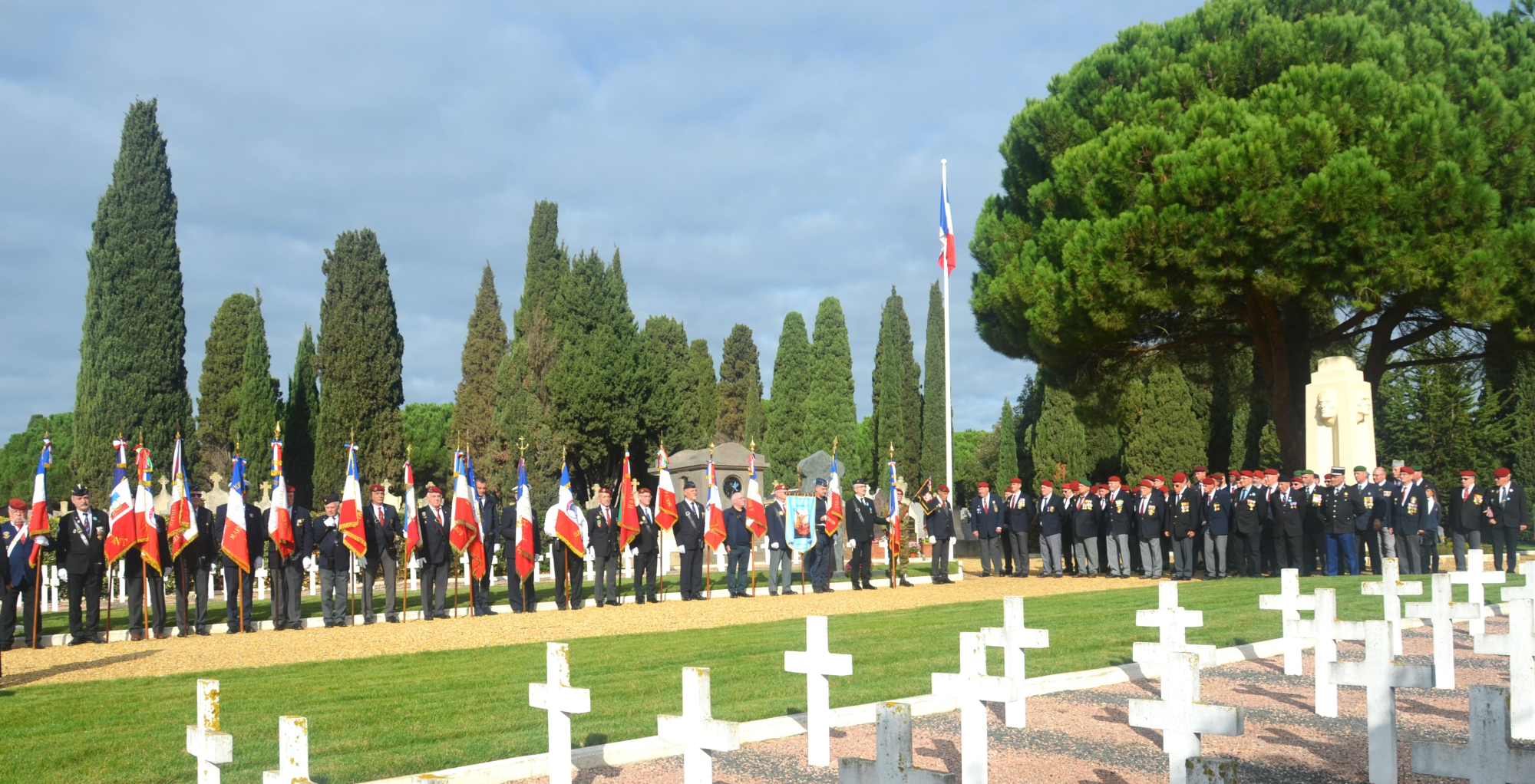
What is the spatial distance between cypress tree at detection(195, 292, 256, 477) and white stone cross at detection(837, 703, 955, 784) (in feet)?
165

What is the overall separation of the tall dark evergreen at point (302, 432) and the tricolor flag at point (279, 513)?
105ft

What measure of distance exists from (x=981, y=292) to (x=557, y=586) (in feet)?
44.5

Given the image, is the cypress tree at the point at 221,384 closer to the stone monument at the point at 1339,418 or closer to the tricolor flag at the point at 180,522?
the tricolor flag at the point at 180,522

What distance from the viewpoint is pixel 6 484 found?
68000mm

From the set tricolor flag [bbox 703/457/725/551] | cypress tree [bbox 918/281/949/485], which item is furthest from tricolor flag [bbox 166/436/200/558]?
cypress tree [bbox 918/281/949/485]

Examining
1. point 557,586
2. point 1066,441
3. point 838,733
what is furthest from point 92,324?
point 838,733

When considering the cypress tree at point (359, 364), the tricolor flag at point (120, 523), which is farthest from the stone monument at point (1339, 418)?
the cypress tree at point (359, 364)

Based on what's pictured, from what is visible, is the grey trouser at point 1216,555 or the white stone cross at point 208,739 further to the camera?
the grey trouser at point 1216,555

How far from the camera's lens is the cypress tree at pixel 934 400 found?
48719 millimetres

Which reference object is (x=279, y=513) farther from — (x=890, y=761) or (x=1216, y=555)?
(x=1216, y=555)

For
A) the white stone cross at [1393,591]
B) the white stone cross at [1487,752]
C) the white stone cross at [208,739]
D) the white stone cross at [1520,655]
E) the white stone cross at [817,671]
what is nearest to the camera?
the white stone cross at [1487,752]

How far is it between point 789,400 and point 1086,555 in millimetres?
33373

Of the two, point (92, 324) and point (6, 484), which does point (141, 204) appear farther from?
point (6, 484)

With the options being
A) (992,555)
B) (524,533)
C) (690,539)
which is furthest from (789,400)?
(524,533)
